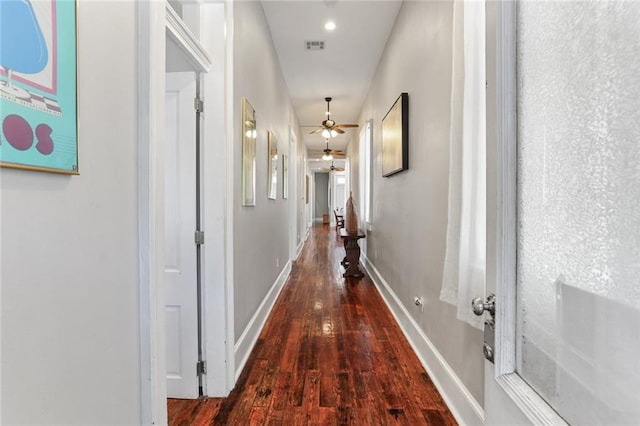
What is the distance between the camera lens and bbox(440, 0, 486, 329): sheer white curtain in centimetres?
142

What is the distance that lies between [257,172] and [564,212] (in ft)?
8.02

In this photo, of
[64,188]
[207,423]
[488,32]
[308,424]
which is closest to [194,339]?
[207,423]

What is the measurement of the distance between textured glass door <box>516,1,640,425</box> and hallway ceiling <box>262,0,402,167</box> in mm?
2823

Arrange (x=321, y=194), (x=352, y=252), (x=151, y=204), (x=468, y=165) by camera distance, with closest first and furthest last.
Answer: (x=151, y=204), (x=468, y=165), (x=352, y=252), (x=321, y=194)

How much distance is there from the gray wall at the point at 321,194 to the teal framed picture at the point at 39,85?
16287mm

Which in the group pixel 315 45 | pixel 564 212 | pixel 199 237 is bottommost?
pixel 199 237

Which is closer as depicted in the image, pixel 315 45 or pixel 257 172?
pixel 257 172

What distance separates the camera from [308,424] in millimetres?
1654

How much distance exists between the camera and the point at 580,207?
60 cm

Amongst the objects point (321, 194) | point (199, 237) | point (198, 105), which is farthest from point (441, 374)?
point (321, 194)

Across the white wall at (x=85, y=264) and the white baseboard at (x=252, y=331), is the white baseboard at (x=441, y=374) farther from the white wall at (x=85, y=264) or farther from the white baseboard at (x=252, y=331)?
Result: the white wall at (x=85, y=264)

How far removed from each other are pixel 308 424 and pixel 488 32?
1875 millimetres

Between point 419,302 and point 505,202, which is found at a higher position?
point 505,202

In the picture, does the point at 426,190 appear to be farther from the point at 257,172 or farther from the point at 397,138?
the point at 257,172
